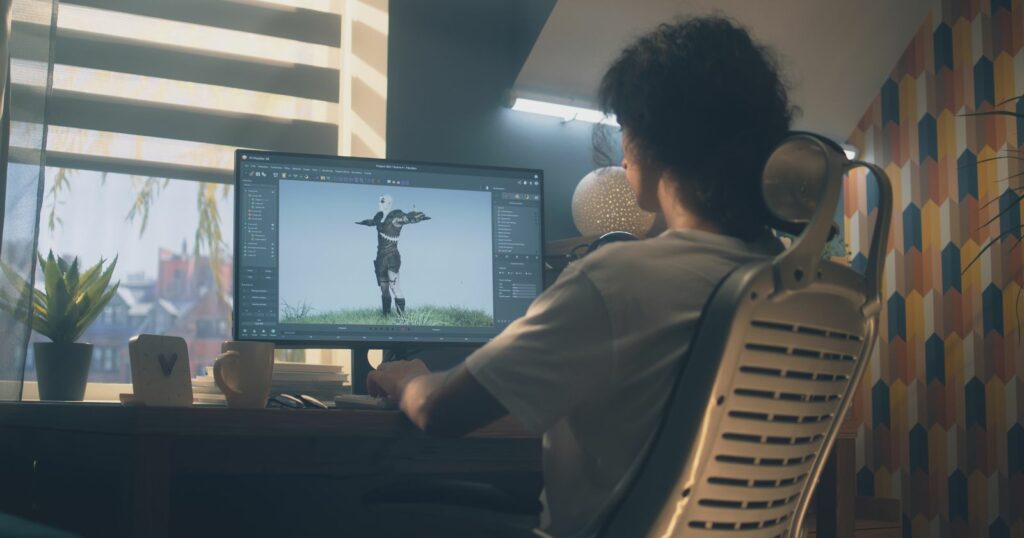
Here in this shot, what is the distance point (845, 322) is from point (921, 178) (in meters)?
2.29

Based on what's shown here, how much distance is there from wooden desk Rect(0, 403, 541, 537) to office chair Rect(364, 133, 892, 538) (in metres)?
0.32

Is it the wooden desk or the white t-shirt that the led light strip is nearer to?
the wooden desk

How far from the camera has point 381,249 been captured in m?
1.97

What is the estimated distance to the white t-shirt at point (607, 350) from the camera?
42.3 inches

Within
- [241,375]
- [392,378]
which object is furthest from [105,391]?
[392,378]

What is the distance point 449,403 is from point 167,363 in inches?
24.1

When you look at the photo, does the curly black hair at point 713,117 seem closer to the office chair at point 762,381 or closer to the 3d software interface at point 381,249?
the office chair at point 762,381

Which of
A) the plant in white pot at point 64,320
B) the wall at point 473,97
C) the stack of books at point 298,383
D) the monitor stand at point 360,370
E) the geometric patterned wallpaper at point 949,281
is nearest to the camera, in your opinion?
the stack of books at point 298,383

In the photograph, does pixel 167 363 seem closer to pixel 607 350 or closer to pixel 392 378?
pixel 392 378

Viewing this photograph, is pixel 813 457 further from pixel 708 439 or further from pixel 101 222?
pixel 101 222

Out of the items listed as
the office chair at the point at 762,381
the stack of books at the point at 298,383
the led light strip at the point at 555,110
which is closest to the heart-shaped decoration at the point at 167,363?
the stack of books at the point at 298,383

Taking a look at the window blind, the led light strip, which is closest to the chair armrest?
the window blind

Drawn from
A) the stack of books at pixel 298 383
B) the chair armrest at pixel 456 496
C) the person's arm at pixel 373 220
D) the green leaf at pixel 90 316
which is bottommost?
the chair armrest at pixel 456 496

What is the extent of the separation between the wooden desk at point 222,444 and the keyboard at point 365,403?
5cm
